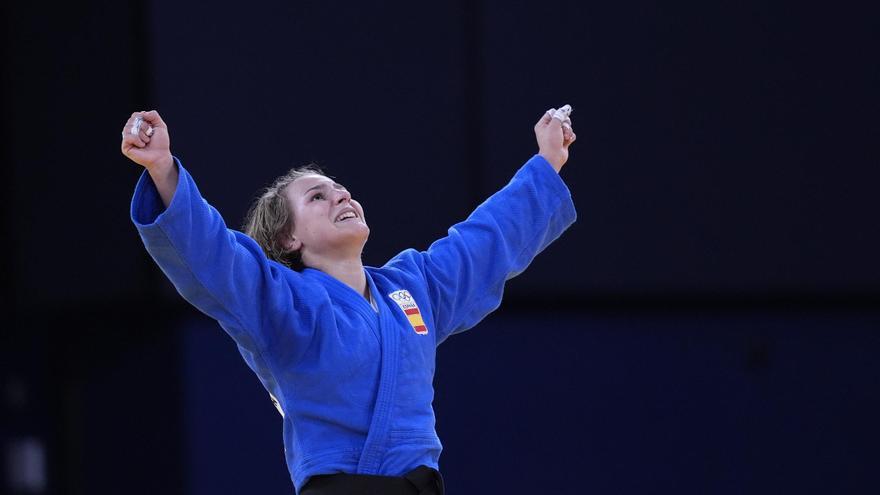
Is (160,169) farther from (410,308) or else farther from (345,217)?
(410,308)

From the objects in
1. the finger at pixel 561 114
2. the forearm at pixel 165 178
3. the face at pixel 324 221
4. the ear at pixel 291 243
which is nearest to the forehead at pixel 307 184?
the face at pixel 324 221

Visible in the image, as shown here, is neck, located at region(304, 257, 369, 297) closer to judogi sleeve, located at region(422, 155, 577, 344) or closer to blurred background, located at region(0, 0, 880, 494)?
judogi sleeve, located at region(422, 155, 577, 344)

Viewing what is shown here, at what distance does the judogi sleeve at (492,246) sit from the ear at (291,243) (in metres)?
0.31

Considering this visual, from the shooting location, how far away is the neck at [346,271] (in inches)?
106

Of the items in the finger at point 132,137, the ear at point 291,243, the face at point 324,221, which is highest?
the finger at point 132,137

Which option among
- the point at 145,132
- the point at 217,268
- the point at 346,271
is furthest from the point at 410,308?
the point at 145,132

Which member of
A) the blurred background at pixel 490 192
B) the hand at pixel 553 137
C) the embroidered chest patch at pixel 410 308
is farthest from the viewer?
the blurred background at pixel 490 192

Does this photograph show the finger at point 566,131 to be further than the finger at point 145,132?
Yes

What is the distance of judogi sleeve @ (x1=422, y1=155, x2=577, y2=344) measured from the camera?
288 cm

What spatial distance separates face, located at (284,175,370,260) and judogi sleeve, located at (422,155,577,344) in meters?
0.25

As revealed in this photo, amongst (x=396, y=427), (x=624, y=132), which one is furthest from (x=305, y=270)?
(x=624, y=132)

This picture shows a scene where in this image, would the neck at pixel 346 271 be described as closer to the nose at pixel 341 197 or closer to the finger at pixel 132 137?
the nose at pixel 341 197

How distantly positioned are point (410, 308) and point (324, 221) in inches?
10.7

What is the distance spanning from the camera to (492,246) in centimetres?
296
